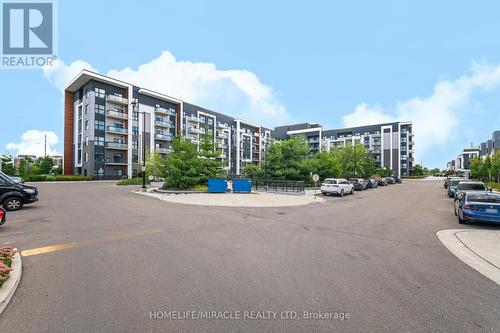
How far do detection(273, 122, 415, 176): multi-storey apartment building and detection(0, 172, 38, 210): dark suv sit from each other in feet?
266

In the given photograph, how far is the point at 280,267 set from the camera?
5.27 metres

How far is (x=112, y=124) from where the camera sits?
54.0 meters

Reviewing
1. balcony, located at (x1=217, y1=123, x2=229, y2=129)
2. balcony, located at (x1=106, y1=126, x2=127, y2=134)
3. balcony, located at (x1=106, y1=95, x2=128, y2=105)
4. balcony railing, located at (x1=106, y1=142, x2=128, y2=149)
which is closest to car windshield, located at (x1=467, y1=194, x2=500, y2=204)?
balcony railing, located at (x1=106, y1=142, x2=128, y2=149)

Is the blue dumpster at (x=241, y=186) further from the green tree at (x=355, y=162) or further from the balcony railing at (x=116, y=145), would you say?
the balcony railing at (x=116, y=145)

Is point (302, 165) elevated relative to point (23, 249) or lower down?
elevated

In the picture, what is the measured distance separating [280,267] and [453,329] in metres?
2.88

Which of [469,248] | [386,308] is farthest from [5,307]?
[469,248]

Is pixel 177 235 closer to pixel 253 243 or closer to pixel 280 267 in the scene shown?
pixel 253 243

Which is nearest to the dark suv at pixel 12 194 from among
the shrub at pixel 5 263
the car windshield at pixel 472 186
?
the shrub at pixel 5 263

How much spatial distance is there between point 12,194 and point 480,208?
69.3ft

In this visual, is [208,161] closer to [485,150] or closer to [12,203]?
[12,203]

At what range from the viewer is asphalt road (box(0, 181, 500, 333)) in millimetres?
3316

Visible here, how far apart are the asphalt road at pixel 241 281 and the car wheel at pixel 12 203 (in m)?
5.03

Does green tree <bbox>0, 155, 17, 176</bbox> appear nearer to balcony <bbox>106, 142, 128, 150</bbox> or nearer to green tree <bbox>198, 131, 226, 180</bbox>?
balcony <bbox>106, 142, 128, 150</bbox>
